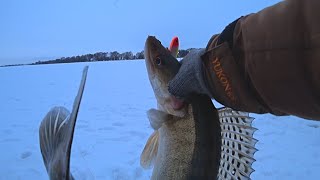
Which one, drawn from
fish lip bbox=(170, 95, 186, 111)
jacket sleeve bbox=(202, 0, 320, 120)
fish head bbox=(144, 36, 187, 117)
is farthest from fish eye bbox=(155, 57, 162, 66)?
jacket sleeve bbox=(202, 0, 320, 120)

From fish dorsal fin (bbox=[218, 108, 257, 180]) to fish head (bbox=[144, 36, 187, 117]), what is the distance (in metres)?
0.31

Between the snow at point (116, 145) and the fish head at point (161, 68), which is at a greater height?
the fish head at point (161, 68)

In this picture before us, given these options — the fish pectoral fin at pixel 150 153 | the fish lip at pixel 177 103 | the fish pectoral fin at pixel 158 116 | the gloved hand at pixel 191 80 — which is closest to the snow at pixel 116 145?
the fish pectoral fin at pixel 150 153

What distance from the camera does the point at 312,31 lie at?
846 mm

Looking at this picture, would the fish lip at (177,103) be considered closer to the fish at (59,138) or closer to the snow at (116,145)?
the fish at (59,138)

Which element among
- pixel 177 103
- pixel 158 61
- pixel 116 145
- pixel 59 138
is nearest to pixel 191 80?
pixel 177 103

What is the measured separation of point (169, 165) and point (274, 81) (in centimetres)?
96

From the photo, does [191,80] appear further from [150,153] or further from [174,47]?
[150,153]

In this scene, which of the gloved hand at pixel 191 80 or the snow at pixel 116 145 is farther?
the snow at pixel 116 145

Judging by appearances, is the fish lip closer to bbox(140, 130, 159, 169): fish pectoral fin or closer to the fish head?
the fish head

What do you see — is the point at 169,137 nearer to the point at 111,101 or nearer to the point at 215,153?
the point at 215,153

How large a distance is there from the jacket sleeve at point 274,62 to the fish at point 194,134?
1.50ft

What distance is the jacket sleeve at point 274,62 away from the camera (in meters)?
0.88

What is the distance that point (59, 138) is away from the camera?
1.53 metres
